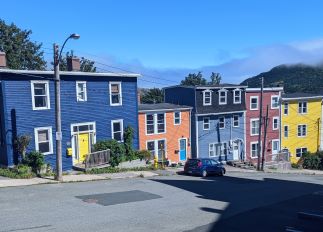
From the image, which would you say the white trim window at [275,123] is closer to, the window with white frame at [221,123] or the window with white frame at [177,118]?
the window with white frame at [221,123]

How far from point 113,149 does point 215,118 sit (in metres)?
18.8

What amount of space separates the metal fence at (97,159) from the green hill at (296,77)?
65.1 m

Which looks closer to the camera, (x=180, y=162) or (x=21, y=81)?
(x=21, y=81)

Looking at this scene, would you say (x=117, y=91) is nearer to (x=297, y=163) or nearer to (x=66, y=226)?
(x=66, y=226)

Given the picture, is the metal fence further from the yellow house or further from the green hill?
the green hill

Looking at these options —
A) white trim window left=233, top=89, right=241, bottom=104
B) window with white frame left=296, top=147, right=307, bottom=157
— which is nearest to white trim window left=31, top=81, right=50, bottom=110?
white trim window left=233, top=89, right=241, bottom=104

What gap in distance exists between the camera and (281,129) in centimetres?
5400

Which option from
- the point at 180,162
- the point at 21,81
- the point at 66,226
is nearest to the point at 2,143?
the point at 21,81

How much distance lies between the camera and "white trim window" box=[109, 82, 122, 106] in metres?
33.2

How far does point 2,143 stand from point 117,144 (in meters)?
8.35

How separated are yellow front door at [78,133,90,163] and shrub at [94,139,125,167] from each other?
735mm

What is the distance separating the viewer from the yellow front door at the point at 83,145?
3109 centimetres

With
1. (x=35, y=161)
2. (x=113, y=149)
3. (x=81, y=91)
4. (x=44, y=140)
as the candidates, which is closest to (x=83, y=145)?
(x=113, y=149)

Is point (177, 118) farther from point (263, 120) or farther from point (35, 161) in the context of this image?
point (35, 161)
